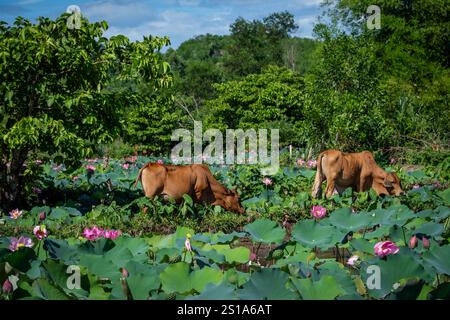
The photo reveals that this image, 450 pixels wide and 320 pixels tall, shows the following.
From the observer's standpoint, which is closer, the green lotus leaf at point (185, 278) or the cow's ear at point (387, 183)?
the green lotus leaf at point (185, 278)

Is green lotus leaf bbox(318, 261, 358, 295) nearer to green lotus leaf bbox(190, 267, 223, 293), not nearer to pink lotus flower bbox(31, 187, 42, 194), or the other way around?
green lotus leaf bbox(190, 267, 223, 293)

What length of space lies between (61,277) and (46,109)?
6420 mm

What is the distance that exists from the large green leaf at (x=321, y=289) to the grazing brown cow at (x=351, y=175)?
794 cm

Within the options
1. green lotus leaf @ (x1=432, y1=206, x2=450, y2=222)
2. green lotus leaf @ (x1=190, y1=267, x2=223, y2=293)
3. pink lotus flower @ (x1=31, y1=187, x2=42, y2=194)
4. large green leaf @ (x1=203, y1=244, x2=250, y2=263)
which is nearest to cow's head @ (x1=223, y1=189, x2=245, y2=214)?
pink lotus flower @ (x1=31, y1=187, x2=42, y2=194)

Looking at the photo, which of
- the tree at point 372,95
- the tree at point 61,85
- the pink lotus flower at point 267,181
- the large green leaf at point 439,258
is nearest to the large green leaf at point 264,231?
the large green leaf at point 439,258

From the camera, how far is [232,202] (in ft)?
35.1

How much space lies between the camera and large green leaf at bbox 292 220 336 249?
18.0 ft

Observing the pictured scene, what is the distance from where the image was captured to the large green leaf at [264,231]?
5.72 meters

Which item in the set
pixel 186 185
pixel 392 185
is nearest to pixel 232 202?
pixel 186 185

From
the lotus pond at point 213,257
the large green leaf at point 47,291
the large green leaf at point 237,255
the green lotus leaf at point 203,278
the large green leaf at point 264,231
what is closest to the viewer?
the large green leaf at point 47,291

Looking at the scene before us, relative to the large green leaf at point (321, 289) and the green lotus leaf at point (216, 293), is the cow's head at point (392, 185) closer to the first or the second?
the large green leaf at point (321, 289)

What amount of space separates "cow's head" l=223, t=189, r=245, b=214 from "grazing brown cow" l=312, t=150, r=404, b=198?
5.52ft

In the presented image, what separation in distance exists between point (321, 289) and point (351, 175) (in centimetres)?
845
